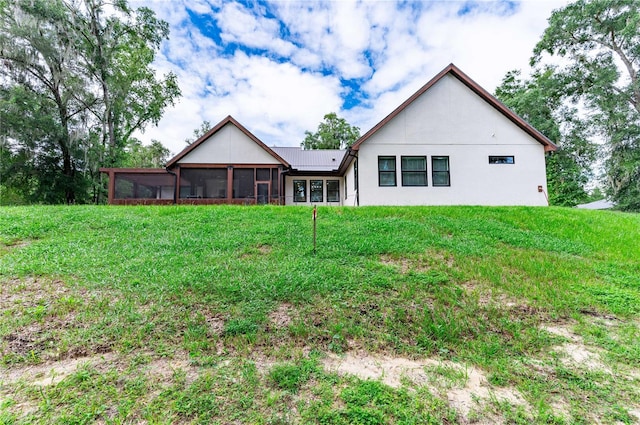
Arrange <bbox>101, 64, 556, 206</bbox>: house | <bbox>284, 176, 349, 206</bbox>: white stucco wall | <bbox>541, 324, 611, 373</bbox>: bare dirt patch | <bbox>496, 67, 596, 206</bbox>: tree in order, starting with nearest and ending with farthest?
<bbox>541, 324, 611, 373</bbox>: bare dirt patch
<bbox>101, 64, 556, 206</bbox>: house
<bbox>284, 176, 349, 206</bbox>: white stucco wall
<bbox>496, 67, 596, 206</bbox>: tree

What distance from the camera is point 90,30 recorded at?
17.6 meters

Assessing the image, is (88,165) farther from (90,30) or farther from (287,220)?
(287,220)

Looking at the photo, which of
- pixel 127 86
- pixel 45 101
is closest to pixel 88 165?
pixel 45 101

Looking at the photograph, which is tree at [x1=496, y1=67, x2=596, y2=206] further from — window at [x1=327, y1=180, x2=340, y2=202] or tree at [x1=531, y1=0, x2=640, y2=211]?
window at [x1=327, y1=180, x2=340, y2=202]

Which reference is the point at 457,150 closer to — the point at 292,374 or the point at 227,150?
the point at 227,150

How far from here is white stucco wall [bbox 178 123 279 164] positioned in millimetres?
14227

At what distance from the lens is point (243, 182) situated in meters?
14.4

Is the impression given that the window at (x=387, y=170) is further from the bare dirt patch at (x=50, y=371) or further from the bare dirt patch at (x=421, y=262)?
the bare dirt patch at (x=50, y=371)

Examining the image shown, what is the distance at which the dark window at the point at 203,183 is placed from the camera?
1429 cm

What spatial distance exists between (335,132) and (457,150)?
2464 centimetres

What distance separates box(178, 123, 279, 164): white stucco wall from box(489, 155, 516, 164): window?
33.0 feet

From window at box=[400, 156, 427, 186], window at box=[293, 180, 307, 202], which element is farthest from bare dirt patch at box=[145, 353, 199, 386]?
window at box=[293, 180, 307, 202]

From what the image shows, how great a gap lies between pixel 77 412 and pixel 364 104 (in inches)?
896

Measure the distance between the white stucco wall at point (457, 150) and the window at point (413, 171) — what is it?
19cm
